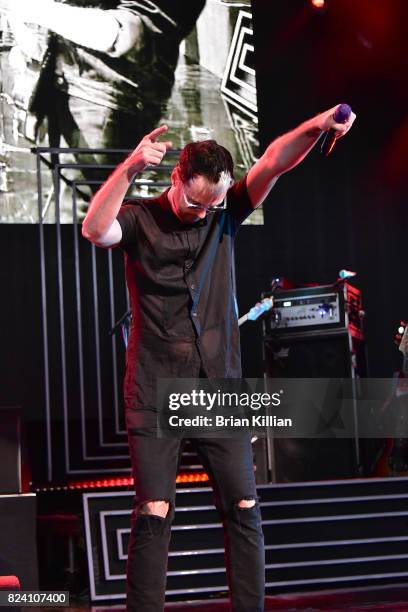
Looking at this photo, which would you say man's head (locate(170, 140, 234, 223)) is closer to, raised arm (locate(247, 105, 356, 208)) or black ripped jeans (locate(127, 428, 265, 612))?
raised arm (locate(247, 105, 356, 208))

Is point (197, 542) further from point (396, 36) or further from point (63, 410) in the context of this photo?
point (396, 36)

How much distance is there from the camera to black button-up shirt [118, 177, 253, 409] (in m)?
2.14

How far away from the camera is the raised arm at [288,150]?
2039 millimetres

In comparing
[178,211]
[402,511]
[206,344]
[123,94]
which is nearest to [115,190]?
[178,211]

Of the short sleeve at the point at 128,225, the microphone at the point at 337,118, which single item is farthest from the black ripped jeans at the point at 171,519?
the microphone at the point at 337,118

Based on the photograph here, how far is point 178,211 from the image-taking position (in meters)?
2.21

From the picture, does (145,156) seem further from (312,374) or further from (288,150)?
(312,374)

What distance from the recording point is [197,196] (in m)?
2.11

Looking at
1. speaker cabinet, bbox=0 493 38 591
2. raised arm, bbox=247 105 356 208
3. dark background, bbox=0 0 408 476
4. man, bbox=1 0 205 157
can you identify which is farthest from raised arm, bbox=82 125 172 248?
dark background, bbox=0 0 408 476

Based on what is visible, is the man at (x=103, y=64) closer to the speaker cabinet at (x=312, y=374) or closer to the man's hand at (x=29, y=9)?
the man's hand at (x=29, y=9)

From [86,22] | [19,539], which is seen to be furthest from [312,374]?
[86,22]

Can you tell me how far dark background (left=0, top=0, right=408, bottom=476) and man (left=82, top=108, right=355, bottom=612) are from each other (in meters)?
3.35

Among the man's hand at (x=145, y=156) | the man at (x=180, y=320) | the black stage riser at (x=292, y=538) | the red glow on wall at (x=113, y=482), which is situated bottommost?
the black stage riser at (x=292, y=538)

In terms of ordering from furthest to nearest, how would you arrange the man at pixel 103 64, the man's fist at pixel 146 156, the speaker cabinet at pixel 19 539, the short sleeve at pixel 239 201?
1. the man at pixel 103 64
2. the speaker cabinet at pixel 19 539
3. the short sleeve at pixel 239 201
4. the man's fist at pixel 146 156
